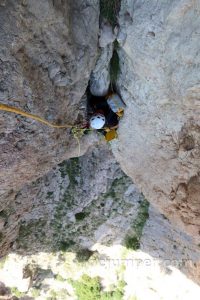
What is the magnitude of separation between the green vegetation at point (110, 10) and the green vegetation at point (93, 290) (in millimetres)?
7114

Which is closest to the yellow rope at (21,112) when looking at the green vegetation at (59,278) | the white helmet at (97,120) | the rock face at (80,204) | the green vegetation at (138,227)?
the white helmet at (97,120)

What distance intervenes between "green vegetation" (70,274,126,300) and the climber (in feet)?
16.6

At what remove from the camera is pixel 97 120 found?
6570 millimetres

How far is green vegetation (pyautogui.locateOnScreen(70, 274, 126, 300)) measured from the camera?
33.1ft

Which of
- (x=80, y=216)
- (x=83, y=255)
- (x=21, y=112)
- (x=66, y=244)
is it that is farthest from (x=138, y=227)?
(x=21, y=112)

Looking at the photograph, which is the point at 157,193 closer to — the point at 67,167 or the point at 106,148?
the point at 106,148

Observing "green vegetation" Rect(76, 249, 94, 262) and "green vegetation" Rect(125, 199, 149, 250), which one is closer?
"green vegetation" Rect(125, 199, 149, 250)

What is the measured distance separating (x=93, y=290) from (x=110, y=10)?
772cm

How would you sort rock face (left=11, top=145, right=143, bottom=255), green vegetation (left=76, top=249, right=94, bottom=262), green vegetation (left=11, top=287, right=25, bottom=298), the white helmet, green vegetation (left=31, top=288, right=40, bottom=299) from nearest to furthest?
the white helmet, rock face (left=11, top=145, right=143, bottom=255), green vegetation (left=76, top=249, right=94, bottom=262), green vegetation (left=11, top=287, right=25, bottom=298), green vegetation (left=31, top=288, right=40, bottom=299)

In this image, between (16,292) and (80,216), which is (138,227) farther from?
(16,292)

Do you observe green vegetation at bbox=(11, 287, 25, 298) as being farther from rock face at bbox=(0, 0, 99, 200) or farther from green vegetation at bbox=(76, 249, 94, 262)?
rock face at bbox=(0, 0, 99, 200)

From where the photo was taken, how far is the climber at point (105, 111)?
6609mm

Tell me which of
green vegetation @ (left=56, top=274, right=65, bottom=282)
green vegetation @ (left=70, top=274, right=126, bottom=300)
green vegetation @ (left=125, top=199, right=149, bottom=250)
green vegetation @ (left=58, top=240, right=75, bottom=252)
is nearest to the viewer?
green vegetation @ (left=125, top=199, right=149, bottom=250)

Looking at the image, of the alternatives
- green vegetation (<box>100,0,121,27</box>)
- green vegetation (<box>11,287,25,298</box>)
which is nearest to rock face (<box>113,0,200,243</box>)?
green vegetation (<box>100,0,121,27</box>)
